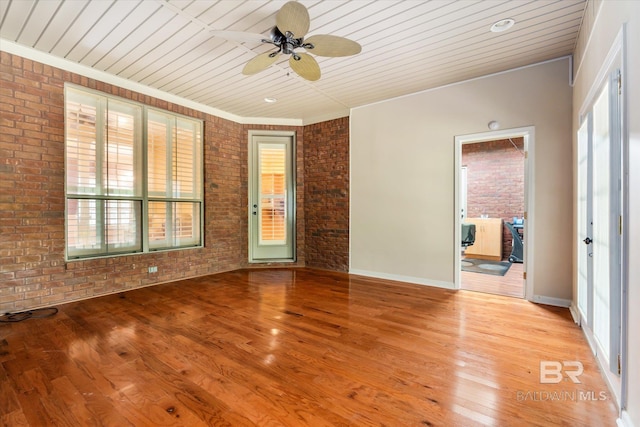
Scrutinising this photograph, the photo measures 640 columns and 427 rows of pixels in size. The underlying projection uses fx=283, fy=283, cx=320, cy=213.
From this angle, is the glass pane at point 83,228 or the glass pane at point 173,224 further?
the glass pane at point 173,224

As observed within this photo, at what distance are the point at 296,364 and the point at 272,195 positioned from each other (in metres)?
3.97

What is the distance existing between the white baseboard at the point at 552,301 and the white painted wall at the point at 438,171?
4 cm

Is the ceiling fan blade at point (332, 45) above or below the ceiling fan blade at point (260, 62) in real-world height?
below

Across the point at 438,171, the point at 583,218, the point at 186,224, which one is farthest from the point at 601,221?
the point at 186,224

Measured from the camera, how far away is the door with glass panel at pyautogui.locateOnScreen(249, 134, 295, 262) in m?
5.64

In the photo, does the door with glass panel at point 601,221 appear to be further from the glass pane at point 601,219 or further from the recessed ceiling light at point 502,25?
the recessed ceiling light at point 502,25

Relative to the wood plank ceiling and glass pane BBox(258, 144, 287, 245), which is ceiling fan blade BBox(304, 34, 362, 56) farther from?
glass pane BBox(258, 144, 287, 245)

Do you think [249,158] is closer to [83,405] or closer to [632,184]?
[83,405]

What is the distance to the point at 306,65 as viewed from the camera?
114 inches

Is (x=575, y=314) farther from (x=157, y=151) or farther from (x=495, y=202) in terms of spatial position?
(x=157, y=151)

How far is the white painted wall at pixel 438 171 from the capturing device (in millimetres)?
3395

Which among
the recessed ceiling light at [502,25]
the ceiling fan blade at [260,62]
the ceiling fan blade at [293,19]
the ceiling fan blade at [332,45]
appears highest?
the recessed ceiling light at [502,25]

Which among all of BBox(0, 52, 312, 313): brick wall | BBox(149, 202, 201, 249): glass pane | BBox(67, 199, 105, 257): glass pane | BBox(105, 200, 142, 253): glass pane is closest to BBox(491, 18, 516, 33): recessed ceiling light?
BBox(0, 52, 312, 313): brick wall

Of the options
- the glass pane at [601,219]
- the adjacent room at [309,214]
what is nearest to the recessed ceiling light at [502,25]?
the adjacent room at [309,214]
